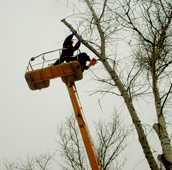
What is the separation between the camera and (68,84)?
15.1 feet

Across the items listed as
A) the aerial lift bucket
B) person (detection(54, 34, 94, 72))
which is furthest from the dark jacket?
the aerial lift bucket

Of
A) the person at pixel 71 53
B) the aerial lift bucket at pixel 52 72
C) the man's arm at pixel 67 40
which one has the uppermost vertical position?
the man's arm at pixel 67 40

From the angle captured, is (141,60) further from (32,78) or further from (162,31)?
(32,78)

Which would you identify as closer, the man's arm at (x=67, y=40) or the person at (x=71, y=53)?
the man's arm at (x=67, y=40)

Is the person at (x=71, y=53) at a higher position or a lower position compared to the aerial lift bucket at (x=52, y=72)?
higher

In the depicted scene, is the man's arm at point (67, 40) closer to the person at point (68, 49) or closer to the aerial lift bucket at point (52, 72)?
the person at point (68, 49)

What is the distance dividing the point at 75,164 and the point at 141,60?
27.1ft

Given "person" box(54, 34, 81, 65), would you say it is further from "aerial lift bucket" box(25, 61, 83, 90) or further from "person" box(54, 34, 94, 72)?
"aerial lift bucket" box(25, 61, 83, 90)

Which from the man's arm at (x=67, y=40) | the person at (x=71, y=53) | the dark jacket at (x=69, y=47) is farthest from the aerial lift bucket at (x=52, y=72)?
the man's arm at (x=67, y=40)

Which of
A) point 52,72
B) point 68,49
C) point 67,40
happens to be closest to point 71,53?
point 68,49

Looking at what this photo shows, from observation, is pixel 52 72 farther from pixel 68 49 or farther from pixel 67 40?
pixel 67 40

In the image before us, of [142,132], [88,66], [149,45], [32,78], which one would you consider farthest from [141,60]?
[32,78]

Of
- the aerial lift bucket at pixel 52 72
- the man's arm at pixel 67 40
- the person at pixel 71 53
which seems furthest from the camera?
the person at pixel 71 53

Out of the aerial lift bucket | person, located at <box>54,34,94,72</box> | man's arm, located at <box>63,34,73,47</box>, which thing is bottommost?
the aerial lift bucket
